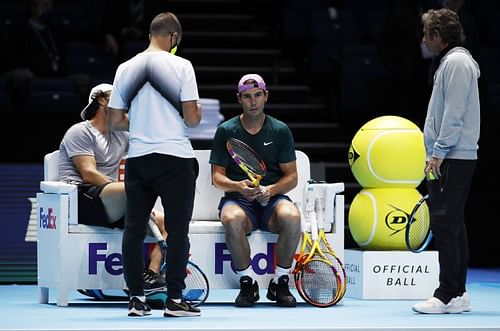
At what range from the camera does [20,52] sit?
11.8 meters

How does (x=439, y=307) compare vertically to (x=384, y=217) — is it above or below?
below

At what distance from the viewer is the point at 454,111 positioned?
6.95m

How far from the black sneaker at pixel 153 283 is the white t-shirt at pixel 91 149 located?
0.82m

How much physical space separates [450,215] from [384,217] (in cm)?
148

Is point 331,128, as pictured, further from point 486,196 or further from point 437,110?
point 437,110

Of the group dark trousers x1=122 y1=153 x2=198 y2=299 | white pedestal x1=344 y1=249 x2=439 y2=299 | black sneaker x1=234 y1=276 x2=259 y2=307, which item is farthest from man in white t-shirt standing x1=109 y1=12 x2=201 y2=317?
white pedestal x1=344 y1=249 x2=439 y2=299

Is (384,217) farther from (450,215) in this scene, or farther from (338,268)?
(450,215)

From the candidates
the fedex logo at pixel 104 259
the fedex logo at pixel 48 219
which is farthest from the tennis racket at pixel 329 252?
the fedex logo at pixel 48 219

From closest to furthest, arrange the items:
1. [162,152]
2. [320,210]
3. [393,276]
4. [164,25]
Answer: [162,152]
[164,25]
[320,210]
[393,276]

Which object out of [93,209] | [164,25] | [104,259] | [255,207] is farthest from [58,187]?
[164,25]

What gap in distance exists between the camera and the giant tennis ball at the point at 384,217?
27.9 ft

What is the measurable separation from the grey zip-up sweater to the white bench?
116cm

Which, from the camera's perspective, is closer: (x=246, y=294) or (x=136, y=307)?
(x=136, y=307)

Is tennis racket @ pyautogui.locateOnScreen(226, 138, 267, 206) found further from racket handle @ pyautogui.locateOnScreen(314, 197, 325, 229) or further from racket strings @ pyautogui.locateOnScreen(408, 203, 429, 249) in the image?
racket strings @ pyautogui.locateOnScreen(408, 203, 429, 249)
